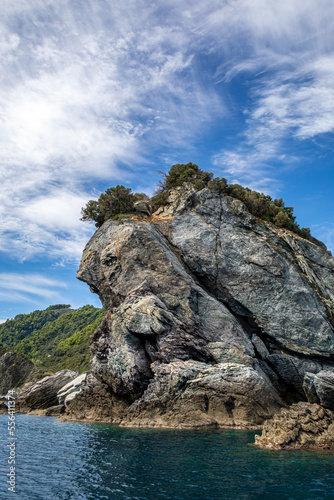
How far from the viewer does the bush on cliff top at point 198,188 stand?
4753 centimetres

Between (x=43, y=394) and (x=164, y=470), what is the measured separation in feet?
145

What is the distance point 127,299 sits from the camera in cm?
3659

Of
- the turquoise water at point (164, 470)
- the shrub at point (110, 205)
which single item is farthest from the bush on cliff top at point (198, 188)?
the turquoise water at point (164, 470)

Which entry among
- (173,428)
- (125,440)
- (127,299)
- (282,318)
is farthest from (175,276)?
(125,440)

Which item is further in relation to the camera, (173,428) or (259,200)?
(259,200)

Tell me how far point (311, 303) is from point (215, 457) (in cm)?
2627

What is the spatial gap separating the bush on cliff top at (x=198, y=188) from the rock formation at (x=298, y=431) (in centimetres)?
2823

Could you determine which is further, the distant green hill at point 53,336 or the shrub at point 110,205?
the distant green hill at point 53,336

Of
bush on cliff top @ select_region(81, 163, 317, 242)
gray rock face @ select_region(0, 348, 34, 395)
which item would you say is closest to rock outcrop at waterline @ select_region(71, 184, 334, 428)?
bush on cliff top @ select_region(81, 163, 317, 242)

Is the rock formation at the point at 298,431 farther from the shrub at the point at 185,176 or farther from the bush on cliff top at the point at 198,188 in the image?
the shrub at the point at 185,176

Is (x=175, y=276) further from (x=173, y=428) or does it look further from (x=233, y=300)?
(x=173, y=428)

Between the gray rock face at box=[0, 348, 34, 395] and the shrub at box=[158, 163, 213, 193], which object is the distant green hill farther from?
the shrub at box=[158, 163, 213, 193]

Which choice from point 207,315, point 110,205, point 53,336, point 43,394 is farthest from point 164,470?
point 53,336

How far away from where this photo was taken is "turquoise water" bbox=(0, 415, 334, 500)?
12.9m
